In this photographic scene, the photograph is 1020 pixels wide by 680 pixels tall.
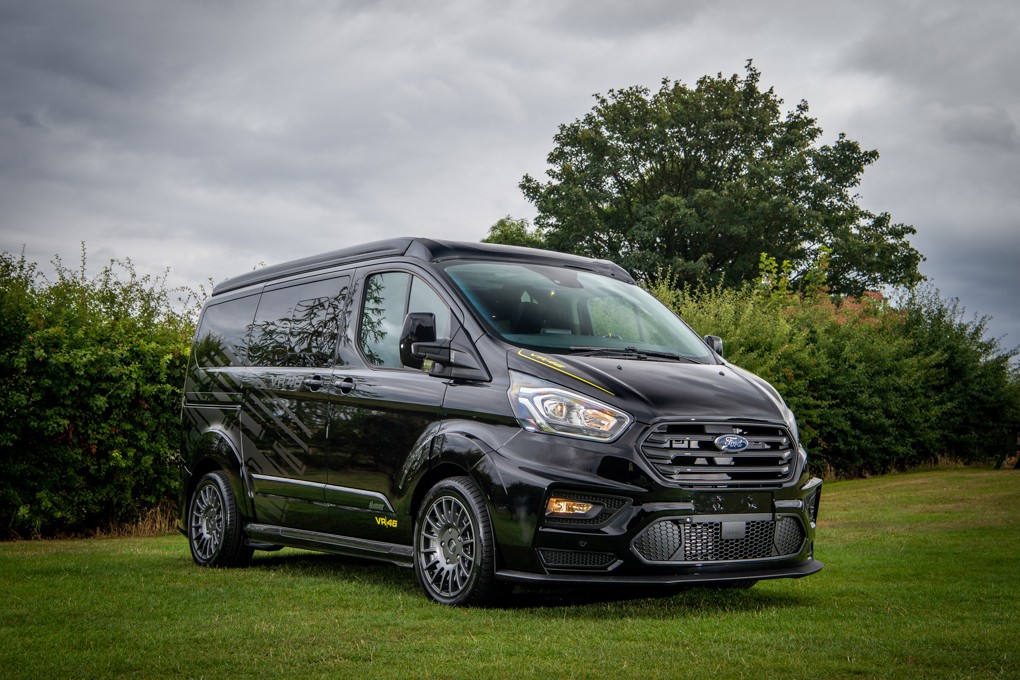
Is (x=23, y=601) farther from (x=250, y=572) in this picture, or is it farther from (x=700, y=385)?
(x=700, y=385)

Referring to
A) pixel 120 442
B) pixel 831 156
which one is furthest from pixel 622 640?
pixel 831 156

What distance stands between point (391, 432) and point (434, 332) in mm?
776

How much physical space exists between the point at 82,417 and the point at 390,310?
6.66 meters

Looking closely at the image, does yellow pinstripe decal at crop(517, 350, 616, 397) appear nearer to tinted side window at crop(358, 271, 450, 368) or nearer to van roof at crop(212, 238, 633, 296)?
tinted side window at crop(358, 271, 450, 368)

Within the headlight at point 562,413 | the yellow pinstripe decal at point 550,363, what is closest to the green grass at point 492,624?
the headlight at point 562,413

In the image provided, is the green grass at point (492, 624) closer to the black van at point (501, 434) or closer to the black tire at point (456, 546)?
the black tire at point (456, 546)

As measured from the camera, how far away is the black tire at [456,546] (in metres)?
6.76

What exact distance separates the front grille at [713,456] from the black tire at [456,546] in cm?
111

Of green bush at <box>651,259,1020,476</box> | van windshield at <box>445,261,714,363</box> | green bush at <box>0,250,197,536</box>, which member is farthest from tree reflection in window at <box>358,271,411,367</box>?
green bush at <box>651,259,1020,476</box>

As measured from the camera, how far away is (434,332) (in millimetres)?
7297

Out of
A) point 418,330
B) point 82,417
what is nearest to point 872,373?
point 82,417

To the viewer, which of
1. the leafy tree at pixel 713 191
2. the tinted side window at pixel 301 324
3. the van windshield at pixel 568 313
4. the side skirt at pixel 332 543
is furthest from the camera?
the leafy tree at pixel 713 191

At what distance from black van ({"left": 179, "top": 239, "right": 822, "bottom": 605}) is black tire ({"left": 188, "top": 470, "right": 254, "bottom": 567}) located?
24 millimetres

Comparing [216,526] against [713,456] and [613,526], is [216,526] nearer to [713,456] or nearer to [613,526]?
[613,526]
